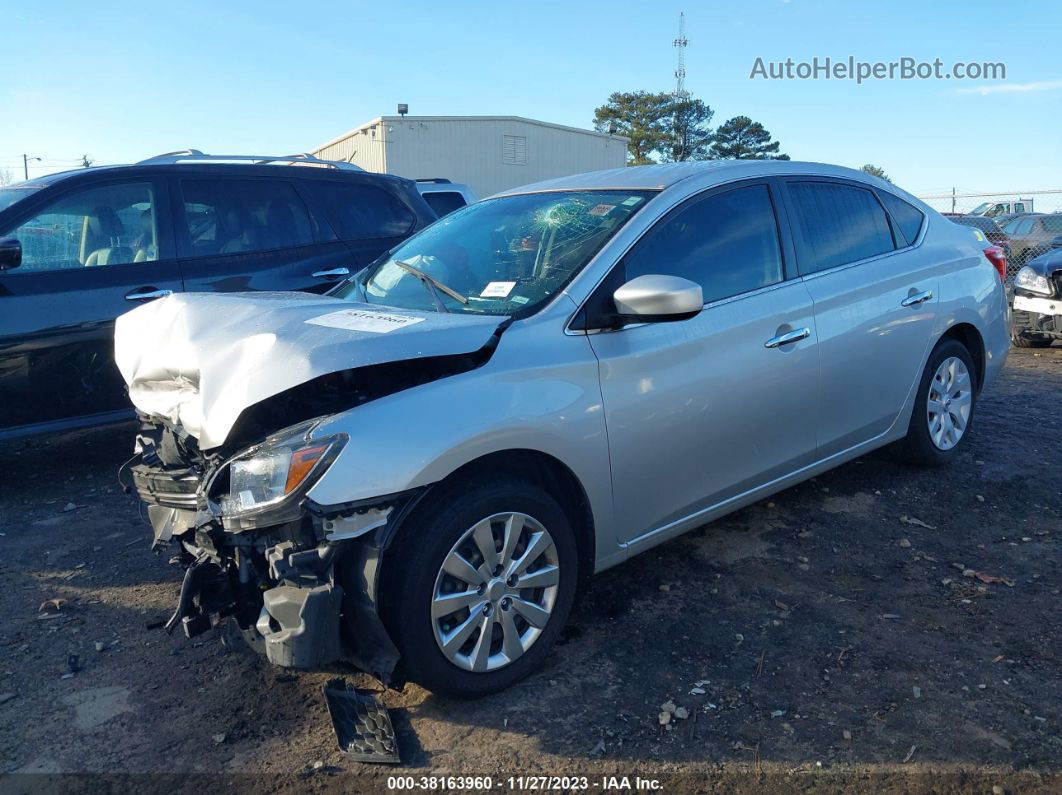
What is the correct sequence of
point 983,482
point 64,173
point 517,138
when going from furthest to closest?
point 517,138
point 64,173
point 983,482

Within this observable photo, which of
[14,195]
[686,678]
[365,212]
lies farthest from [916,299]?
[14,195]

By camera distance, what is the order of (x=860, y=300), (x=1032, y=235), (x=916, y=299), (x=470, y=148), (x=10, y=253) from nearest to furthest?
(x=860, y=300)
(x=916, y=299)
(x=10, y=253)
(x=1032, y=235)
(x=470, y=148)

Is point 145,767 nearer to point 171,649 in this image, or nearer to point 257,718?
point 257,718

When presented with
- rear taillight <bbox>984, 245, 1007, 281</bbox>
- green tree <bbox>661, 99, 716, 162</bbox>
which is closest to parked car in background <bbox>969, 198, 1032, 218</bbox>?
rear taillight <bbox>984, 245, 1007, 281</bbox>

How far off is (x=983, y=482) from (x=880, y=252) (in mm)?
1587

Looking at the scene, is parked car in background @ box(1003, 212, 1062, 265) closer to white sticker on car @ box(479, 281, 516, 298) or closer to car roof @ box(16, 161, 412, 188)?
car roof @ box(16, 161, 412, 188)

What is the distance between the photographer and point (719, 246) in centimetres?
380

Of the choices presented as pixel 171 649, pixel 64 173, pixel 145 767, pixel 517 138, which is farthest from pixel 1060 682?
pixel 517 138

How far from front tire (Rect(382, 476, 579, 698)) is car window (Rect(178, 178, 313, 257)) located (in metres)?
3.74

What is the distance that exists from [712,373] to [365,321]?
4.76 feet

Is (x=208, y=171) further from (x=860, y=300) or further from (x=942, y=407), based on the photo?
(x=942, y=407)

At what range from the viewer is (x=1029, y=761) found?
2588mm

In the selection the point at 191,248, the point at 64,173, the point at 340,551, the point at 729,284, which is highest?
the point at 64,173

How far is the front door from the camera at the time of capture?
3283mm
